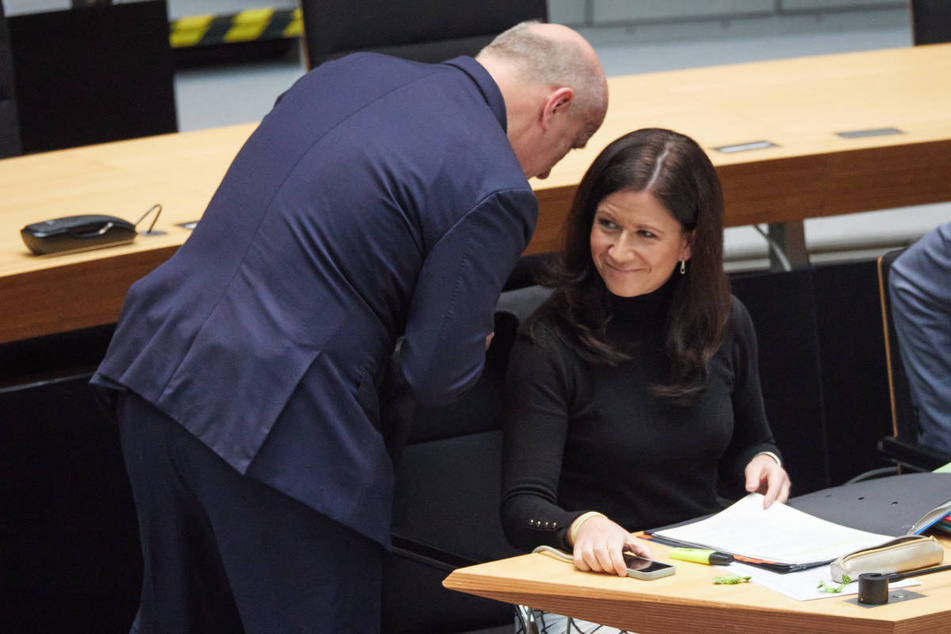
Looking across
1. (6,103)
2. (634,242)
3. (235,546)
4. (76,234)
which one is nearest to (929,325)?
(634,242)

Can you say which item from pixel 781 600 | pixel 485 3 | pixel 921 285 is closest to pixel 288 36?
pixel 485 3

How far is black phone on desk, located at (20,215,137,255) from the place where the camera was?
6.75 feet

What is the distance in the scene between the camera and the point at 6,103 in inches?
131

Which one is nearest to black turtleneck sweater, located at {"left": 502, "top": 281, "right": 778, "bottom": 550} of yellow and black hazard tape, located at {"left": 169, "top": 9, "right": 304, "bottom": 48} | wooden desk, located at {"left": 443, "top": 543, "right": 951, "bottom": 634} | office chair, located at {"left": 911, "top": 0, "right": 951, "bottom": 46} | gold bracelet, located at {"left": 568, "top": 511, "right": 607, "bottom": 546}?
gold bracelet, located at {"left": 568, "top": 511, "right": 607, "bottom": 546}

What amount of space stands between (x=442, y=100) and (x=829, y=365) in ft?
4.72

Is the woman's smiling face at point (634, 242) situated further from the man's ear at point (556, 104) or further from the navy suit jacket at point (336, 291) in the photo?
the navy suit jacket at point (336, 291)

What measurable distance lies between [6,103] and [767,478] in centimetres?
237

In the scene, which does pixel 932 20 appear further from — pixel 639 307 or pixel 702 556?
pixel 702 556

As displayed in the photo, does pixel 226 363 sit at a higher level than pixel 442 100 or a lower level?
lower

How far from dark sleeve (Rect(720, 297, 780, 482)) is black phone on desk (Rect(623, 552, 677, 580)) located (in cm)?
57

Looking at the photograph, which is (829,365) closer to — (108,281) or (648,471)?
(648,471)

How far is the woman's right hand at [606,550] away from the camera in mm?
1430

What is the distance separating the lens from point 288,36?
6.93 meters

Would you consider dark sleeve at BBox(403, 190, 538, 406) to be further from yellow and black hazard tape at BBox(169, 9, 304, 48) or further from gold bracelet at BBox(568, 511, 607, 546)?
yellow and black hazard tape at BBox(169, 9, 304, 48)
